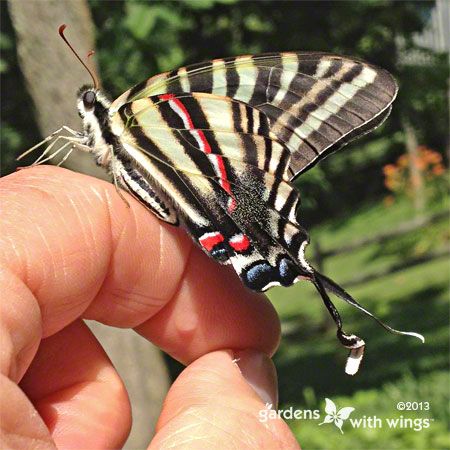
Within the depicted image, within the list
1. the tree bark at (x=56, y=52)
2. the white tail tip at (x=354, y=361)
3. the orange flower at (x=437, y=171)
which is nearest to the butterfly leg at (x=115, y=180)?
the white tail tip at (x=354, y=361)

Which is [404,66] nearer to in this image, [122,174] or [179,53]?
[179,53]

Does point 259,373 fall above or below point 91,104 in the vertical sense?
below

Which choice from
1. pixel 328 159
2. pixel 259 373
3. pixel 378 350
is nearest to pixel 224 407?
pixel 259 373

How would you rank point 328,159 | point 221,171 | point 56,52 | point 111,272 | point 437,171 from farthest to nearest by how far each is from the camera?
point 437,171 → point 328,159 → point 56,52 → point 221,171 → point 111,272

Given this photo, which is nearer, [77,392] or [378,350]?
[77,392]

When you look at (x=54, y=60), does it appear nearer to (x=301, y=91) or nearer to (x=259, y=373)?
(x=301, y=91)

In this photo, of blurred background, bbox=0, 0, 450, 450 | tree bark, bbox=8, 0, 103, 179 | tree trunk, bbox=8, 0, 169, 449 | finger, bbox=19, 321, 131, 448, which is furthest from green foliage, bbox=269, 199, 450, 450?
finger, bbox=19, 321, 131, 448

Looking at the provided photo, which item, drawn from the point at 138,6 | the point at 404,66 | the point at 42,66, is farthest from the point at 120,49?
the point at 404,66
